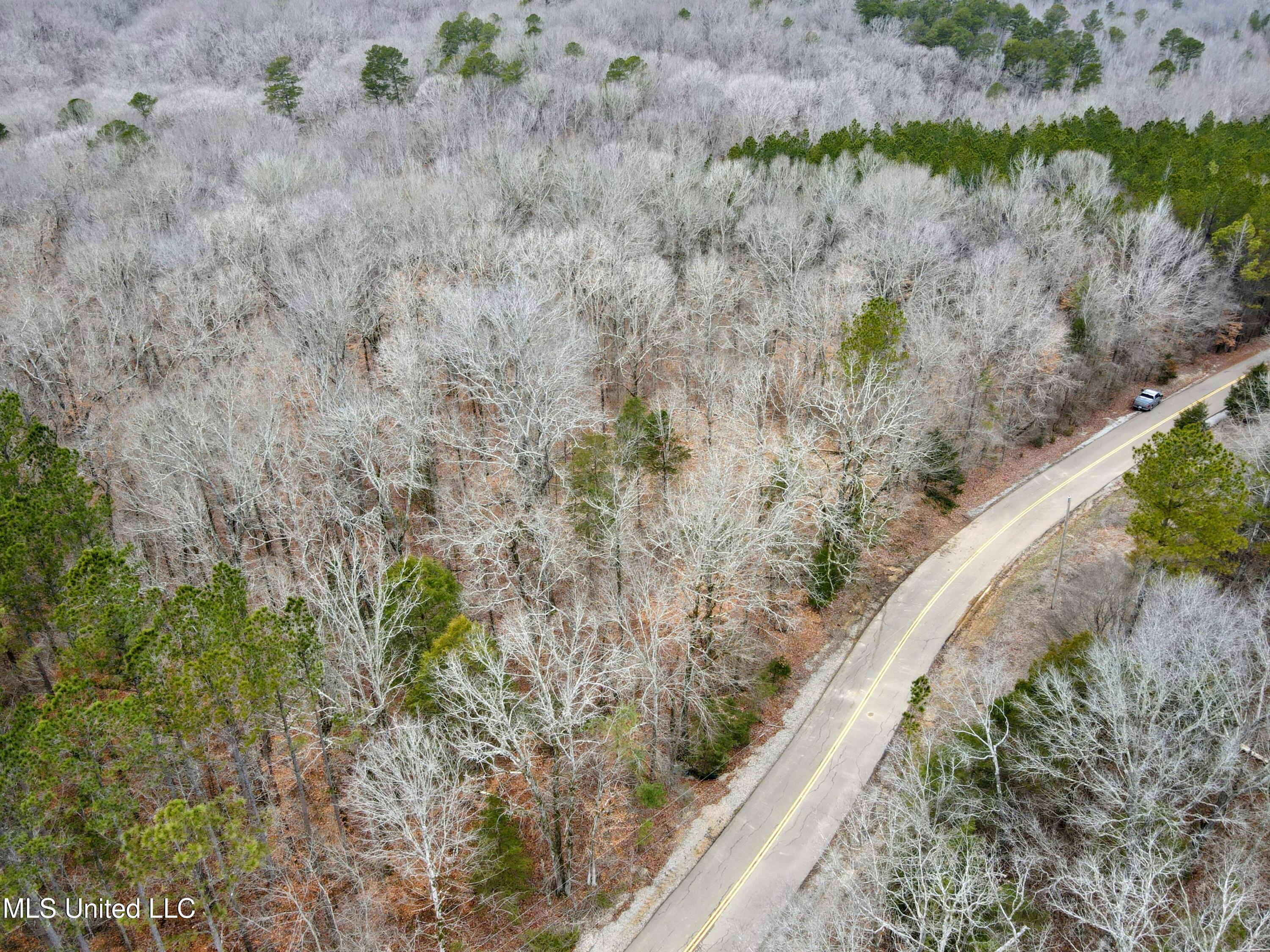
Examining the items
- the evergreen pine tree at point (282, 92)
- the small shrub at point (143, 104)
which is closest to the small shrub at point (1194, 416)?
the evergreen pine tree at point (282, 92)

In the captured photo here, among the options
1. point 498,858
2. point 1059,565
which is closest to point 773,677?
point 498,858

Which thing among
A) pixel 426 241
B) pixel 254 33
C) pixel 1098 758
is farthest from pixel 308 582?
pixel 254 33

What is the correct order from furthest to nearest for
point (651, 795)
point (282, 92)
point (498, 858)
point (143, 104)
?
1. point (282, 92)
2. point (143, 104)
3. point (651, 795)
4. point (498, 858)

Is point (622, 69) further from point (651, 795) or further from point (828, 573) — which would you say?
point (651, 795)

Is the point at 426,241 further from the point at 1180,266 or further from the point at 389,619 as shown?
the point at 1180,266

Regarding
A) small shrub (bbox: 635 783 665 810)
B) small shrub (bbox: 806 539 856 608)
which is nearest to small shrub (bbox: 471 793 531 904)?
small shrub (bbox: 635 783 665 810)

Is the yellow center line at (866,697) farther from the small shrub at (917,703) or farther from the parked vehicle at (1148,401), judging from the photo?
the small shrub at (917,703)
